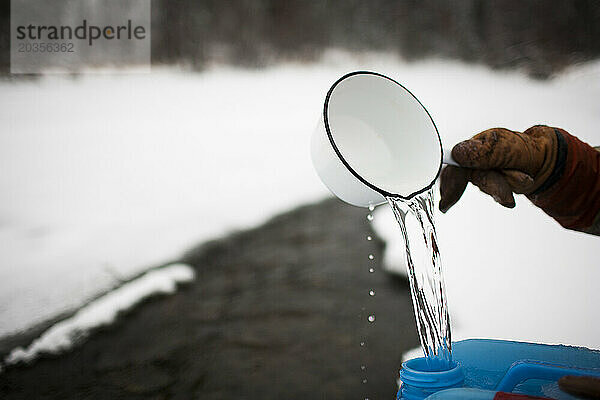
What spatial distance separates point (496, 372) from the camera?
885mm

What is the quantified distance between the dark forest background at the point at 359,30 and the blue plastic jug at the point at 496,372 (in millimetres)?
1585

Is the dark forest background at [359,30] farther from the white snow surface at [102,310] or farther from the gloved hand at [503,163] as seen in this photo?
the gloved hand at [503,163]

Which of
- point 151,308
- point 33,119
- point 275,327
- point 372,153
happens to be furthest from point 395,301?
point 33,119

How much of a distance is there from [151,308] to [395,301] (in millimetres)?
955

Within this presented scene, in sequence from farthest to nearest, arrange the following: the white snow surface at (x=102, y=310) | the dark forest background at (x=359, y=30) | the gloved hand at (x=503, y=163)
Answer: the dark forest background at (x=359, y=30) < the white snow surface at (x=102, y=310) < the gloved hand at (x=503, y=163)

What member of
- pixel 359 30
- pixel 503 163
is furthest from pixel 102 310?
pixel 503 163

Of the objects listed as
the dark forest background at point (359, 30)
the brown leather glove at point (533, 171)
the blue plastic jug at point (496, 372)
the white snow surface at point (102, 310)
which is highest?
the dark forest background at point (359, 30)

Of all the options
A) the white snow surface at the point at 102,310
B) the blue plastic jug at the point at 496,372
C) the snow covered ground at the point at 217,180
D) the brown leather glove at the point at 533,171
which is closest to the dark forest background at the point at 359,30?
the snow covered ground at the point at 217,180

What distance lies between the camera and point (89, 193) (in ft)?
7.18

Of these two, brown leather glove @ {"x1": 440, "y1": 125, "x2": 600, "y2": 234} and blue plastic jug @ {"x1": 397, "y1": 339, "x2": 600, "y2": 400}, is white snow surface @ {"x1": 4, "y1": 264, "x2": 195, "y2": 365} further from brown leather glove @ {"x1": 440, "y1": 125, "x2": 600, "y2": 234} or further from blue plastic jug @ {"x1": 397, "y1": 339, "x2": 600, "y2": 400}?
blue plastic jug @ {"x1": 397, "y1": 339, "x2": 600, "y2": 400}

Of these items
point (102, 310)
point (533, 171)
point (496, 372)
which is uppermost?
point (533, 171)

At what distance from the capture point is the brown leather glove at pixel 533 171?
1129 millimetres

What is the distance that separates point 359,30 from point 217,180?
0.85 metres

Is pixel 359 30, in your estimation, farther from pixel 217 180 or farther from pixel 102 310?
pixel 102 310
